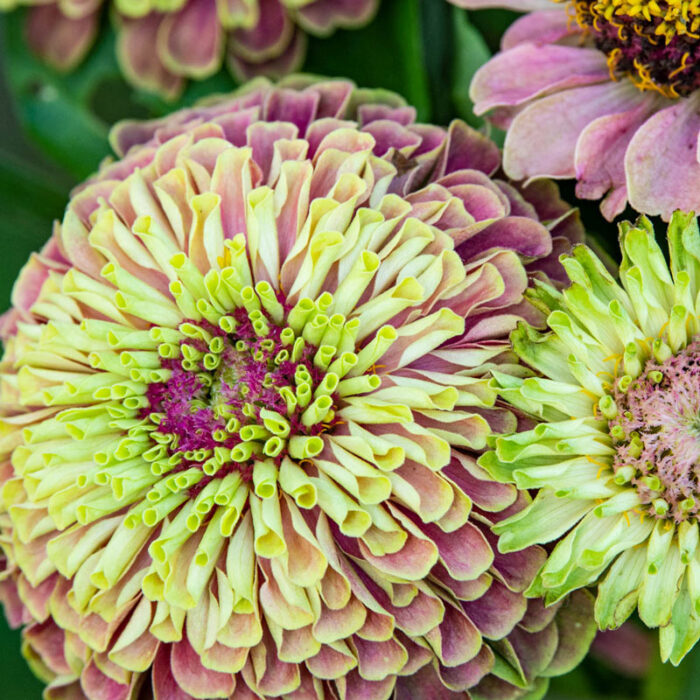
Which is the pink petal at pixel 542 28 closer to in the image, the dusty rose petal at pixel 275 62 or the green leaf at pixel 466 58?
the green leaf at pixel 466 58

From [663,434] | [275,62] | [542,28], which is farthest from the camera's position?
[275,62]

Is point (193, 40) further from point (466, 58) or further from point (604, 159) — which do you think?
point (604, 159)

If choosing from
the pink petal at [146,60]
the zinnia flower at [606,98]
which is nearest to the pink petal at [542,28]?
the zinnia flower at [606,98]

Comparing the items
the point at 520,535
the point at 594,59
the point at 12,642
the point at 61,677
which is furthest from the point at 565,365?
the point at 12,642

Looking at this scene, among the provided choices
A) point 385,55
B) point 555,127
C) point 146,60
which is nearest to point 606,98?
point 555,127

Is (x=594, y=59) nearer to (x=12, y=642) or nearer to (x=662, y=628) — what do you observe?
(x=662, y=628)

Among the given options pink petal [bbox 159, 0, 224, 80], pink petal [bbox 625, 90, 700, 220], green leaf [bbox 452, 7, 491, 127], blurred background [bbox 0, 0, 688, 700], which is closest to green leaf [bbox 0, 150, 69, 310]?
blurred background [bbox 0, 0, 688, 700]
